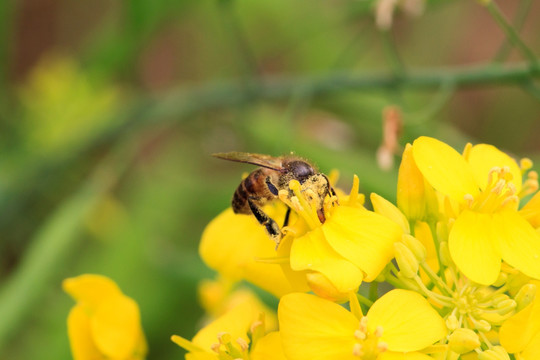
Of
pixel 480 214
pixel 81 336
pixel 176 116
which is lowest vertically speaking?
pixel 81 336

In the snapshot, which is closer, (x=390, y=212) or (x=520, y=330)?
(x=520, y=330)

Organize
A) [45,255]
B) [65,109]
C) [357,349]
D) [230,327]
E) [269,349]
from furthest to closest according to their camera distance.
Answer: [65,109]
[45,255]
[230,327]
[269,349]
[357,349]

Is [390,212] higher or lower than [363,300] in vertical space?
higher

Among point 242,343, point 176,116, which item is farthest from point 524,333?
point 176,116

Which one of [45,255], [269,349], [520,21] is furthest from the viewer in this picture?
[45,255]

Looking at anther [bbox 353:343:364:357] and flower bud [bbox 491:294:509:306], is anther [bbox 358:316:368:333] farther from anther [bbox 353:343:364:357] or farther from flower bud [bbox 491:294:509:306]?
flower bud [bbox 491:294:509:306]

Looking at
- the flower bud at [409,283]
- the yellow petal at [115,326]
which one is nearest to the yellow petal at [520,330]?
the flower bud at [409,283]

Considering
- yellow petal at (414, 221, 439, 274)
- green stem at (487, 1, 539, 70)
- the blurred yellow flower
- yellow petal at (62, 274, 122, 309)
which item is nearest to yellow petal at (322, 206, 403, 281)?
yellow petal at (414, 221, 439, 274)

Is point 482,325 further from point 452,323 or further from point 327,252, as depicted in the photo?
point 327,252
